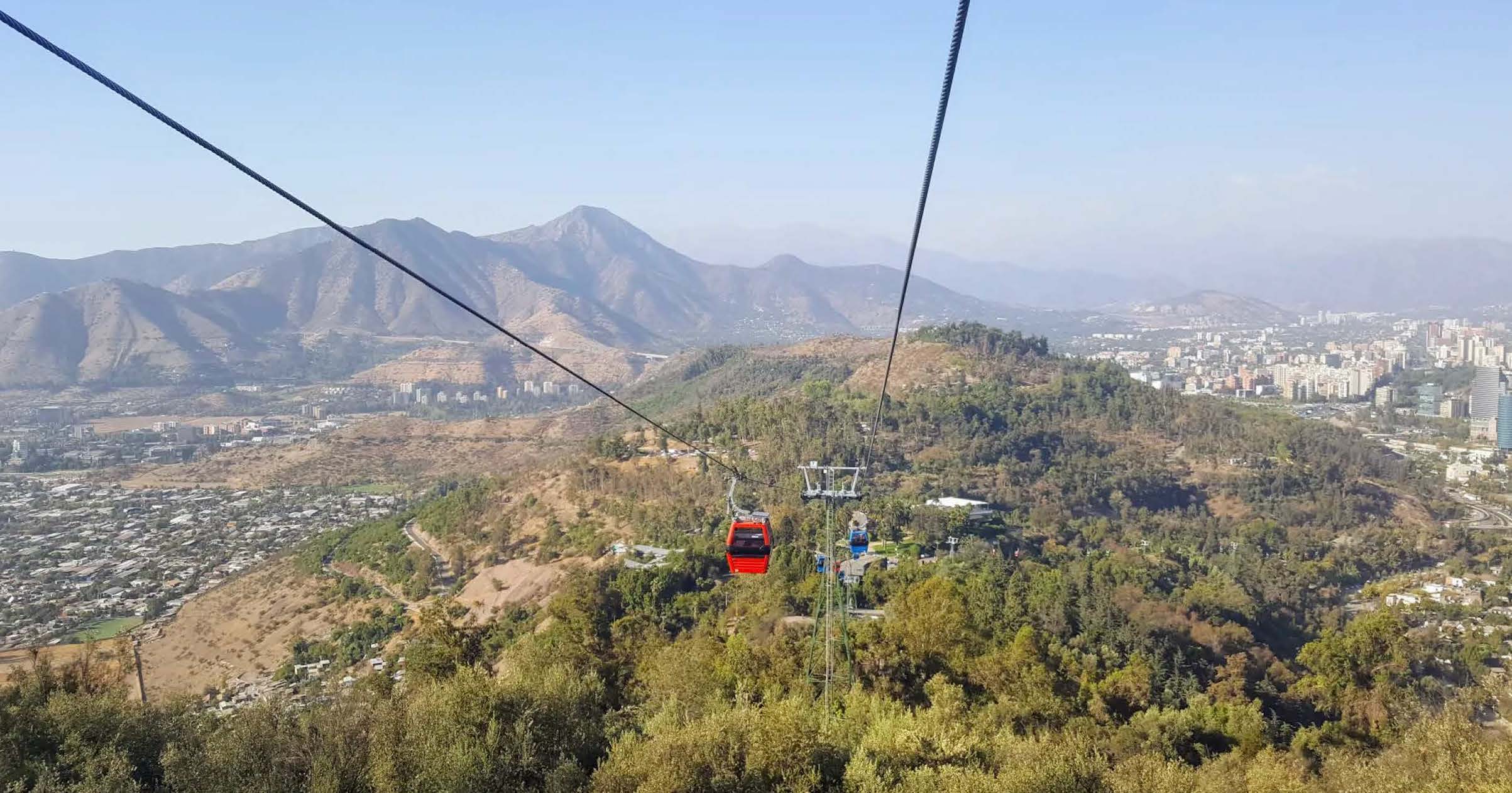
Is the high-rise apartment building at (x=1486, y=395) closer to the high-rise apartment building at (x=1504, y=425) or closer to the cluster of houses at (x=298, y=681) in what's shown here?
the high-rise apartment building at (x=1504, y=425)

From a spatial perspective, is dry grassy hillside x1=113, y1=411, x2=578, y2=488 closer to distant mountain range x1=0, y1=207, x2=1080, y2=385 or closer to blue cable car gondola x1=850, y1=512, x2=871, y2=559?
blue cable car gondola x1=850, y1=512, x2=871, y2=559

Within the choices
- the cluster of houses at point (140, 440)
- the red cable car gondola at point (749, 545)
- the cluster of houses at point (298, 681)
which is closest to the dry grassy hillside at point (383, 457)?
the cluster of houses at point (140, 440)

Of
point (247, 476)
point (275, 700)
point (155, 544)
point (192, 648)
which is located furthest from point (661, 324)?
point (275, 700)

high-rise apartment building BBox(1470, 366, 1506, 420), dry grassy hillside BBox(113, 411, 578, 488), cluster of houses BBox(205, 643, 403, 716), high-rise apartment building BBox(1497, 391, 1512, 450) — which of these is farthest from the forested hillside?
high-rise apartment building BBox(1470, 366, 1506, 420)

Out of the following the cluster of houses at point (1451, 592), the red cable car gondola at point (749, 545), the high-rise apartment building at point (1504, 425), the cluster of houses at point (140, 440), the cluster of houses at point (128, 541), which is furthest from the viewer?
the cluster of houses at point (140, 440)

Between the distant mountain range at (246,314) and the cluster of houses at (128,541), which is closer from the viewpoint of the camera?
the cluster of houses at (128,541)

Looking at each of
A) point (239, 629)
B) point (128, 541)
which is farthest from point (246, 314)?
point (239, 629)

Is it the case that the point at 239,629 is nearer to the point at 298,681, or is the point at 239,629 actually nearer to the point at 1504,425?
the point at 298,681
